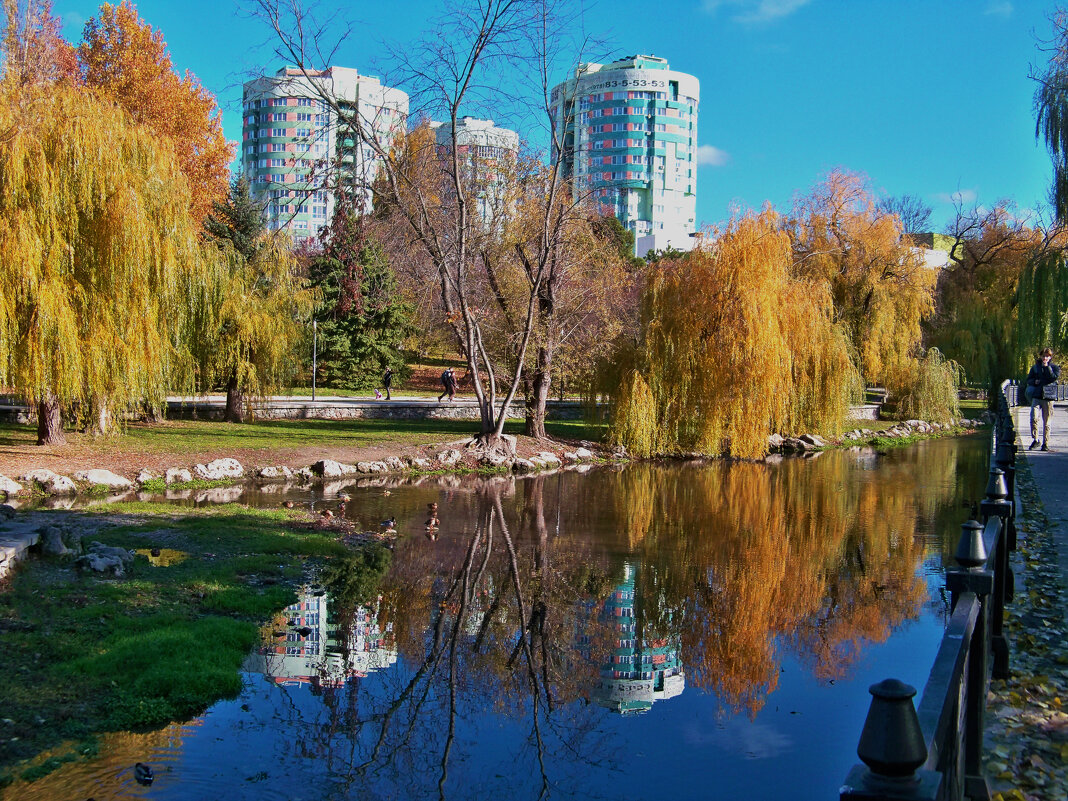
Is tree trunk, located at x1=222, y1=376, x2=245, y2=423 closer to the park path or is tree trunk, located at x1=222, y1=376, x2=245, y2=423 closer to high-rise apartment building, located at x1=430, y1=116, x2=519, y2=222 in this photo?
high-rise apartment building, located at x1=430, y1=116, x2=519, y2=222

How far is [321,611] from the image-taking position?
29.4ft

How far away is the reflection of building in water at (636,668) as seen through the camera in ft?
23.5

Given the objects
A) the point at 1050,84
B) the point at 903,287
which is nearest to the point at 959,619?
the point at 1050,84

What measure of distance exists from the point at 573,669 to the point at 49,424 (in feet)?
48.0

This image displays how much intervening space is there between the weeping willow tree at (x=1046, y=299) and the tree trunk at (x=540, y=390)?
37.4 ft

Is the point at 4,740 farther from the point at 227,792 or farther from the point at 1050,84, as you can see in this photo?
the point at 1050,84

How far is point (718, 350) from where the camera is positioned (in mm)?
22531

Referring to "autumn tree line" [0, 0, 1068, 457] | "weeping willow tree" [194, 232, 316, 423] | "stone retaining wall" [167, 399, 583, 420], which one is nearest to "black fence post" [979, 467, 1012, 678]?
"autumn tree line" [0, 0, 1068, 457]

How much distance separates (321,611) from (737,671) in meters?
4.10

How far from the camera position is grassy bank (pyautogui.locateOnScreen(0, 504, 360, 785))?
608cm

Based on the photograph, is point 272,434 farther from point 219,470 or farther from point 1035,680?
point 1035,680

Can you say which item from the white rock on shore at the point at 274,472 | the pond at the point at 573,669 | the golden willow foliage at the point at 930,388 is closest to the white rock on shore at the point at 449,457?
the white rock on shore at the point at 274,472

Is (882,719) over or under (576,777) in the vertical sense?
over

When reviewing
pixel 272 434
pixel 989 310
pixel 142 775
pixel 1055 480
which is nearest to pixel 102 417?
pixel 272 434
